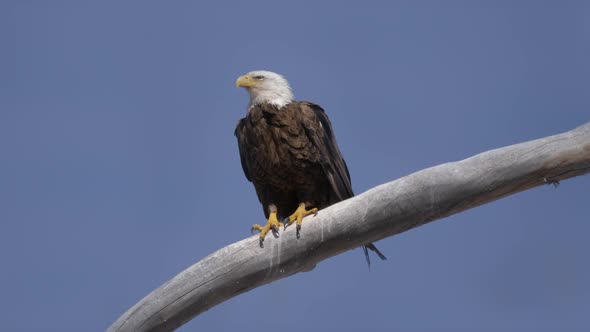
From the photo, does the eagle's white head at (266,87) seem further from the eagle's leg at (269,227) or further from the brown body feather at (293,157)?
the eagle's leg at (269,227)

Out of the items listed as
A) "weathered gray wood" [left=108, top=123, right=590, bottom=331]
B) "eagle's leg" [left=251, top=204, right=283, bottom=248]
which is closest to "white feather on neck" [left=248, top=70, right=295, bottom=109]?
"eagle's leg" [left=251, top=204, right=283, bottom=248]

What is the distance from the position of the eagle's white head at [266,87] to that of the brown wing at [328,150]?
28 centimetres

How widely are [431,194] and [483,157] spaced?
418 millimetres

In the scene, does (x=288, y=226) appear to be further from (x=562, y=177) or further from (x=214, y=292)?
(x=562, y=177)

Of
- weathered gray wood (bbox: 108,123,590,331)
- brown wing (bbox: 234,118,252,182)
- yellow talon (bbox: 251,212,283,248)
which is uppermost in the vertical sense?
brown wing (bbox: 234,118,252,182)

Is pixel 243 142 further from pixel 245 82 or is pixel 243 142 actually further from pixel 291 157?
pixel 245 82

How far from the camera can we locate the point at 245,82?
6.98 m

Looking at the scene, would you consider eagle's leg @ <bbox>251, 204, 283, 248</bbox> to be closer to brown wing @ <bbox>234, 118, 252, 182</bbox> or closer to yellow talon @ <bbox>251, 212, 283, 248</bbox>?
yellow talon @ <bbox>251, 212, 283, 248</bbox>

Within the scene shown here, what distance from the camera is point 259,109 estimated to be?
21.7 ft

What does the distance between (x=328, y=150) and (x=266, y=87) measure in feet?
3.00

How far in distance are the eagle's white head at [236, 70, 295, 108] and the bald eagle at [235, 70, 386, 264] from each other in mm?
21

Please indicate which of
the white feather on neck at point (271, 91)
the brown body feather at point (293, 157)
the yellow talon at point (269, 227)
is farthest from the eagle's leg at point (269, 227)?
the white feather on neck at point (271, 91)

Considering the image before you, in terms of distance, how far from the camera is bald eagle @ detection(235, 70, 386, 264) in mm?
6312

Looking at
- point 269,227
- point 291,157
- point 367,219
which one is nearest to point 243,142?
point 291,157
